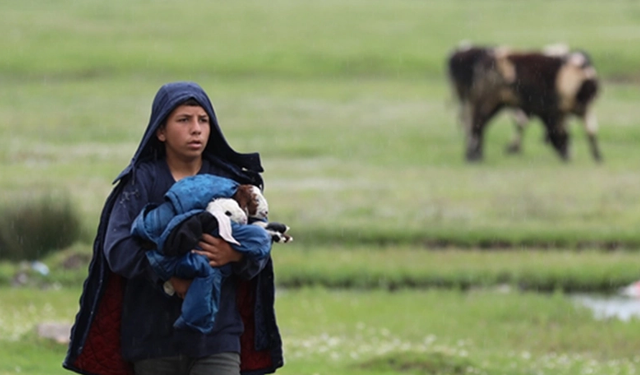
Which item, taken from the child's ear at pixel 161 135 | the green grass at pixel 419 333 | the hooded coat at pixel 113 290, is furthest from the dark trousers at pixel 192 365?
the green grass at pixel 419 333

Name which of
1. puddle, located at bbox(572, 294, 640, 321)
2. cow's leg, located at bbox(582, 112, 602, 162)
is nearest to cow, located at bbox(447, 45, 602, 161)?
cow's leg, located at bbox(582, 112, 602, 162)

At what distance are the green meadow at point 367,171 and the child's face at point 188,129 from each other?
166 inches

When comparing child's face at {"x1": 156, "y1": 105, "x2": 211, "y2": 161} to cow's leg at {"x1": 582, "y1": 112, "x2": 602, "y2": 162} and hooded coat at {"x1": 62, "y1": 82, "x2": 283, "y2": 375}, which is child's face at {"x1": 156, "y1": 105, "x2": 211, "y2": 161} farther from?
cow's leg at {"x1": 582, "y1": 112, "x2": 602, "y2": 162}

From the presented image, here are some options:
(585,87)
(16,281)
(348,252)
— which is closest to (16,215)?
(16,281)

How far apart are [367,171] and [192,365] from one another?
20.2 meters

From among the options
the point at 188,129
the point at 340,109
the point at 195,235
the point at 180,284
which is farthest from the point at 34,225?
the point at 340,109

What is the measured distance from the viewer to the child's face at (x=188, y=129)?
5.25m

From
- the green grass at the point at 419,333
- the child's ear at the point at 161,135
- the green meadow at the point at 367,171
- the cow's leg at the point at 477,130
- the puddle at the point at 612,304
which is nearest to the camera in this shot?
the child's ear at the point at 161,135

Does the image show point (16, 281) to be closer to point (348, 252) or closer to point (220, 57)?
point (348, 252)

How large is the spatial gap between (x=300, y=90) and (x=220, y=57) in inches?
225

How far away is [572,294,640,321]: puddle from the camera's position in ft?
45.6

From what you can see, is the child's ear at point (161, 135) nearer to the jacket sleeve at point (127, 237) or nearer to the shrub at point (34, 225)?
the jacket sleeve at point (127, 237)

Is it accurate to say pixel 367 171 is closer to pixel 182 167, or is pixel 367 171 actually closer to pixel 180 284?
pixel 182 167

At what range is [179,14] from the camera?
5847 cm
